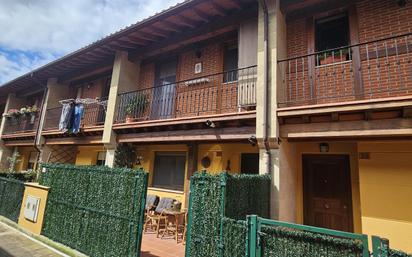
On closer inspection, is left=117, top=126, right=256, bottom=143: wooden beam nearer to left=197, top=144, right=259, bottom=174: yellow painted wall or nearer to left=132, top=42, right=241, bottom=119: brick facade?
left=132, top=42, right=241, bottom=119: brick facade

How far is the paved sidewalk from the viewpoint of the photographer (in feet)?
17.1

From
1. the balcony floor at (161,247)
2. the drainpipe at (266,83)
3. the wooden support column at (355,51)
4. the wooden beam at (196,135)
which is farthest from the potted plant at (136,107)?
the wooden support column at (355,51)

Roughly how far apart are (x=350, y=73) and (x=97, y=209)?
6.74 m

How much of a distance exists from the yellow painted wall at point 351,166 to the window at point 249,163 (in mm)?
1276

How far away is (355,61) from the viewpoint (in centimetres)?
583

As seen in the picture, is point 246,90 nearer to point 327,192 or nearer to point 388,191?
point 327,192

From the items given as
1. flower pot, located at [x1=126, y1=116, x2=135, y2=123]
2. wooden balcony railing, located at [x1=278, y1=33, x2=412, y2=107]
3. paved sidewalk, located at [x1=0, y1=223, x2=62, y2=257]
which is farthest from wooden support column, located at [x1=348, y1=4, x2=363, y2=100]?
paved sidewalk, located at [x1=0, y1=223, x2=62, y2=257]

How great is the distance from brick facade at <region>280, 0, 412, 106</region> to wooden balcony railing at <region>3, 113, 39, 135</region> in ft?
48.4

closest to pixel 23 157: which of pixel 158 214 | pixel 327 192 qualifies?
pixel 158 214

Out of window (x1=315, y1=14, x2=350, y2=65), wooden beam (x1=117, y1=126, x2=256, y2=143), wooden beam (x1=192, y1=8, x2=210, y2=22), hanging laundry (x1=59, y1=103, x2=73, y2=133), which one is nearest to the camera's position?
wooden beam (x1=117, y1=126, x2=256, y2=143)

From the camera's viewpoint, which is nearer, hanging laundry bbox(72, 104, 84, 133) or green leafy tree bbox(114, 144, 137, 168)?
green leafy tree bbox(114, 144, 137, 168)

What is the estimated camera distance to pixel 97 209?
5219mm

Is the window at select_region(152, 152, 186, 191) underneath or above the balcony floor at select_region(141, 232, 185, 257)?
above

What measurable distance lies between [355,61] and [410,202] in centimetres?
334
